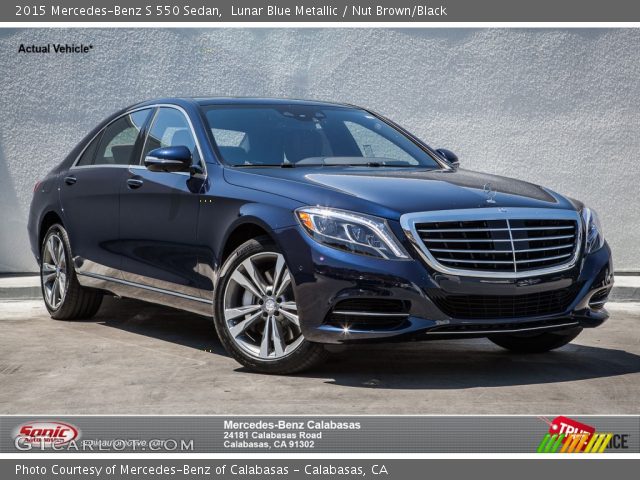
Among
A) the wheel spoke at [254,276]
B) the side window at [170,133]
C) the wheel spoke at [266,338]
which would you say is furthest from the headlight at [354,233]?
the side window at [170,133]

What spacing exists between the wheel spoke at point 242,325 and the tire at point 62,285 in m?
2.53

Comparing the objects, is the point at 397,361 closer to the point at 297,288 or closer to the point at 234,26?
the point at 297,288

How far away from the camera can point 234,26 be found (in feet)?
40.3

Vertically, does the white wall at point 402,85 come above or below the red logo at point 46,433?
above

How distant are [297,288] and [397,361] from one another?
122cm

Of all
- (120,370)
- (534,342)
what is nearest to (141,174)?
(120,370)

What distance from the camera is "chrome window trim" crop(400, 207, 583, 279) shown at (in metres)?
6.06

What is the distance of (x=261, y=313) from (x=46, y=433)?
165cm

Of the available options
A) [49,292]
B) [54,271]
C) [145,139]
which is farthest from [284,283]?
[49,292]

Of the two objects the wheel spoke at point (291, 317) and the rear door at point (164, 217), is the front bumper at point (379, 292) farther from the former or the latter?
the rear door at point (164, 217)

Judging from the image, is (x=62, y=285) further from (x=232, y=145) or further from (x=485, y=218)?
(x=485, y=218)

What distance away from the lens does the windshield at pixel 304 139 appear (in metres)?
7.27

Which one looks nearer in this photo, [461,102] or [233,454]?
[233,454]

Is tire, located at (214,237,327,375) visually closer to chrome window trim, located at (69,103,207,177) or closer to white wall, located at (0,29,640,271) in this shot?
chrome window trim, located at (69,103,207,177)
